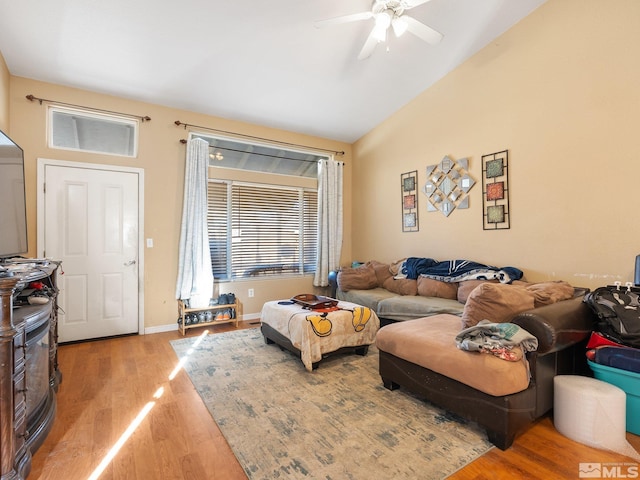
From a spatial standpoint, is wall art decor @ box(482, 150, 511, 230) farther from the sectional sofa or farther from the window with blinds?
the window with blinds

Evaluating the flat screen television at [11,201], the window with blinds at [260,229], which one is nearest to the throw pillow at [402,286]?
the window with blinds at [260,229]

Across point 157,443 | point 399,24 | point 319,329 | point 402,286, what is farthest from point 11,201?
point 402,286

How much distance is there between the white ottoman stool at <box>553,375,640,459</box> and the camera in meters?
1.70

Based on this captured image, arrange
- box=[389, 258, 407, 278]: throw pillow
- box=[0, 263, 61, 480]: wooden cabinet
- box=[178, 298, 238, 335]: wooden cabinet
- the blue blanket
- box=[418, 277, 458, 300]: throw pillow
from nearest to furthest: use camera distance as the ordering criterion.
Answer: box=[0, 263, 61, 480]: wooden cabinet
the blue blanket
box=[418, 277, 458, 300]: throw pillow
box=[178, 298, 238, 335]: wooden cabinet
box=[389, 258, 407, 278]: throw pillow

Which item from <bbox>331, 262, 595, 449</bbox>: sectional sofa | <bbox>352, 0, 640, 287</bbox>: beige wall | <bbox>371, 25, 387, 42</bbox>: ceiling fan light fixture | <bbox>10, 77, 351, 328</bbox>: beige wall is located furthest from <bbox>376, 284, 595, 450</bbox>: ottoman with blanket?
<bbox>10, 77, 351, 328</bbox>: beige wall

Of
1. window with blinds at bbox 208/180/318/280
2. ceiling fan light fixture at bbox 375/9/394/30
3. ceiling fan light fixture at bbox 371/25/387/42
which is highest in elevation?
ceiling fan light fixture at bbox 375/9/394/30

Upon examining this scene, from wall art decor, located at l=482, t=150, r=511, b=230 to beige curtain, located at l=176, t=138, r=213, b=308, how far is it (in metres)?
3.46

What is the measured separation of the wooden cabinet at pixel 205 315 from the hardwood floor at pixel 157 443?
124cm

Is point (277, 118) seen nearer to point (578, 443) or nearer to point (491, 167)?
point (491, 167)

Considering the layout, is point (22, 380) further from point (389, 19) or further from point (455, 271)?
point (455, 271)

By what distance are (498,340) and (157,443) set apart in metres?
2.04

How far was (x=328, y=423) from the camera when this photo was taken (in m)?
1.97

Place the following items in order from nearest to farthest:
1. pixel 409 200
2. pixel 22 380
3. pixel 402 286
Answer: pixel 22 380 < pixel 402 286 < pixel 409 200

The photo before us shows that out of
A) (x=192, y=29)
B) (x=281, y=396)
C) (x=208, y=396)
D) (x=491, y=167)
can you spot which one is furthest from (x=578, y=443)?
(x=192, y=29)
